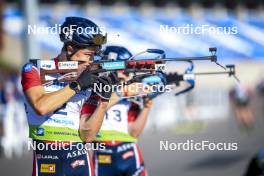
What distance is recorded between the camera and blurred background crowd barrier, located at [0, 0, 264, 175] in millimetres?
17000

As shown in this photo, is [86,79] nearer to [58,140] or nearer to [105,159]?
[58,140]

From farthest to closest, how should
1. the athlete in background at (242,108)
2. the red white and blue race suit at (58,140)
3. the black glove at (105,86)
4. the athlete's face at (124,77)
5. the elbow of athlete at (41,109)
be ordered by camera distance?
the athlete in background at (242,108) < the athlete's face at (124,77) < the red white and blue race suit at (58,140) < the black glove at (105,86) < the elbow of athlete at (41,109)

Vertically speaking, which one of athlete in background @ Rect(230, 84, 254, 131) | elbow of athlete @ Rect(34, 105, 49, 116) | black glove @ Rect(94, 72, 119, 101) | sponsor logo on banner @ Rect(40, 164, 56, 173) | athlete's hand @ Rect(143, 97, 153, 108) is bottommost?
athlete in background @ Rect(230, 84, 254, 131)

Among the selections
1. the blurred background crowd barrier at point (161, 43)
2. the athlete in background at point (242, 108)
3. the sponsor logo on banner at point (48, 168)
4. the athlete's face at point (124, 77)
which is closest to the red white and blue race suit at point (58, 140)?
the sponsor logo on banner at point (48, 168)

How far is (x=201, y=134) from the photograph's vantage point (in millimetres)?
18734

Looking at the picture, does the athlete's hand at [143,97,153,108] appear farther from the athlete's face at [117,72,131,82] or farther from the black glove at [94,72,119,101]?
the black glove at [94,72,119,101]

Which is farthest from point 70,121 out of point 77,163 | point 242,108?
point 242,108

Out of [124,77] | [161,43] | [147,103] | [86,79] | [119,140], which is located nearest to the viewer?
[86,79]

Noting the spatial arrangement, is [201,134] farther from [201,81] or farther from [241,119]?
[201,81]

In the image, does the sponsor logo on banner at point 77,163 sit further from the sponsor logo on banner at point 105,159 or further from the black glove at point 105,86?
the sponsor logo on banner at point 105,159

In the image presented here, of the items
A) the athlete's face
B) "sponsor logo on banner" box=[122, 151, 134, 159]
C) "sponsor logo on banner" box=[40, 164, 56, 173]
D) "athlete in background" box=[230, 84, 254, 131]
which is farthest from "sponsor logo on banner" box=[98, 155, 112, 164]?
"athlete in background" box=[230, 84, 254, 131]

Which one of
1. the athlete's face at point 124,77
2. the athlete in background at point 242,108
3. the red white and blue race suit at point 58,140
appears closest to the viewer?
the red white and blue race suit at point 58,140

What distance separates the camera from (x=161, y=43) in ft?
98.1

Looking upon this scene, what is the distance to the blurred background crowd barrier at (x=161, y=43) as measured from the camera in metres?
17.0
